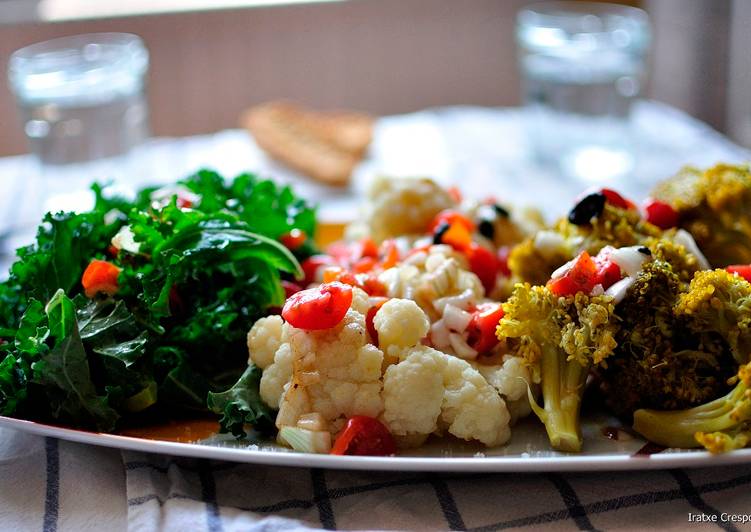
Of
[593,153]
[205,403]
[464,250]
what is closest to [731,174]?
[464,250]

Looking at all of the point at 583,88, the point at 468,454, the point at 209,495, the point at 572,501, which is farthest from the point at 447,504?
the point at 583,88

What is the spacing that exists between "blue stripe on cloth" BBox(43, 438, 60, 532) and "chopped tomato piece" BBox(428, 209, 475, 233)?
995 mm

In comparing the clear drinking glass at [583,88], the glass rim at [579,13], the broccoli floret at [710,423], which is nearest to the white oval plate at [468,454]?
the broccoli floret at [710,423]

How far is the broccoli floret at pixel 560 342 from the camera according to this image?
1464 millimetres

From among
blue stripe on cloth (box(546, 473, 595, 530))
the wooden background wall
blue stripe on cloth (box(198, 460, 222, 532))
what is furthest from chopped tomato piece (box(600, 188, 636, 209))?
the wooden background wall

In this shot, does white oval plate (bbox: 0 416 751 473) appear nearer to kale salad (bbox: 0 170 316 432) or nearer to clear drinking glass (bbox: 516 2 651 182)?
kale salad (bbox: 0 170 316 432)

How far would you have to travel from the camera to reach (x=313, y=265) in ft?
6.91

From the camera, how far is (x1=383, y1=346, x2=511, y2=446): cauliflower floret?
1.48 metres

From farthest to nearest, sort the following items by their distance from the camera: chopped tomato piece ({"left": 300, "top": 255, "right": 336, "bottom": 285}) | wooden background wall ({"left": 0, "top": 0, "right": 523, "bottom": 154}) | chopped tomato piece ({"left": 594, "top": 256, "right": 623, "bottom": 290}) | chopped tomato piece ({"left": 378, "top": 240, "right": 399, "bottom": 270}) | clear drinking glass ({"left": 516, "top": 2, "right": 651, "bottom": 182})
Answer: wooden background wall ({"left": 0, "top": 0, "right": 523, "bottom": 154}) < clear drinking glass ({"left": 516, "top": 2, "right": 651, "bottom": 182}) < chopped tomato piece ({"left": 300, "top": 255, "right": 336, "bottom": 285}) < chopped tomato piece ({"left": 378, "top": 240, "right": 399, "bottom": 270}) < chopped tomato piece ({"left": 594, "top": 256, "right": 623, "bottom": 290})

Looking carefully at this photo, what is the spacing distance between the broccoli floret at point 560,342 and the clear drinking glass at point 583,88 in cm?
185

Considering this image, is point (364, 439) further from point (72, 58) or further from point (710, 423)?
point (72, 58)

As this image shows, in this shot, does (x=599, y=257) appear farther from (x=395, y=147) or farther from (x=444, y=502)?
(x=395, y=147)

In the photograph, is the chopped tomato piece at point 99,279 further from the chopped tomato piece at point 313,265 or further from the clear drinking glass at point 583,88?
the clear drinking glass at point 583,88

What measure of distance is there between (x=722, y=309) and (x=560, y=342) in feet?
0.91
